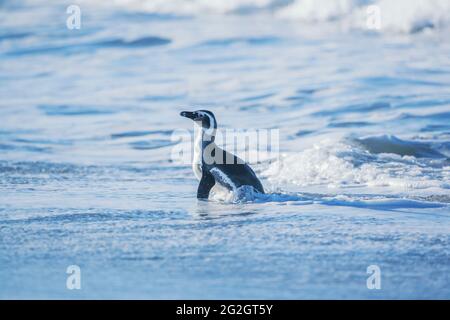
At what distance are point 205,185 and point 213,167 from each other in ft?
0.59

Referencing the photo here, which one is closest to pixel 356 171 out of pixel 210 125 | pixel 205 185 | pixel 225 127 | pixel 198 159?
pixel 210 125

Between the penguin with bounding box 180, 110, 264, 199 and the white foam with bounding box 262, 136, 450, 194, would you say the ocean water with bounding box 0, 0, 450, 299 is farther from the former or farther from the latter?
the penguin with bounding box 180, 110, 264, 199

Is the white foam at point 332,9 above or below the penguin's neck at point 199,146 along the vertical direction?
above

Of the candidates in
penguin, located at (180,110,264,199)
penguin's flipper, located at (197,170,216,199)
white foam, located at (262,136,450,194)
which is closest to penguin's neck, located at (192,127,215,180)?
penguin, located at (180,110,264,199)

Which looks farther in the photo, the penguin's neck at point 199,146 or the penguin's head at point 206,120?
the penguin's head at point 206,120

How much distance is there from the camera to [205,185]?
7336 mm

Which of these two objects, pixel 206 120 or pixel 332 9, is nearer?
pixel 206 120

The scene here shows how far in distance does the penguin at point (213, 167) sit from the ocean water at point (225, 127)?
0.57 feet

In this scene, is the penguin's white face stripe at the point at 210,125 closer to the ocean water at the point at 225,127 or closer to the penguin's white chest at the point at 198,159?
the penguin's white chest at the point at 198,159

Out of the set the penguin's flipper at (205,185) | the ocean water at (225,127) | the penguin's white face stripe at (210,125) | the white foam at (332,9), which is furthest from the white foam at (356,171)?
the white foam at (332,9)

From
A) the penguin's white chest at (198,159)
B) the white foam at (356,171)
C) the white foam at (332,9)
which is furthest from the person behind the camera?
the white foam at (332,9)

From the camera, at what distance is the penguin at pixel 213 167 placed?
724 cm

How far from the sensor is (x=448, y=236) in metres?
5.66

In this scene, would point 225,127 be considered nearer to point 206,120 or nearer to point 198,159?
point 206,120
